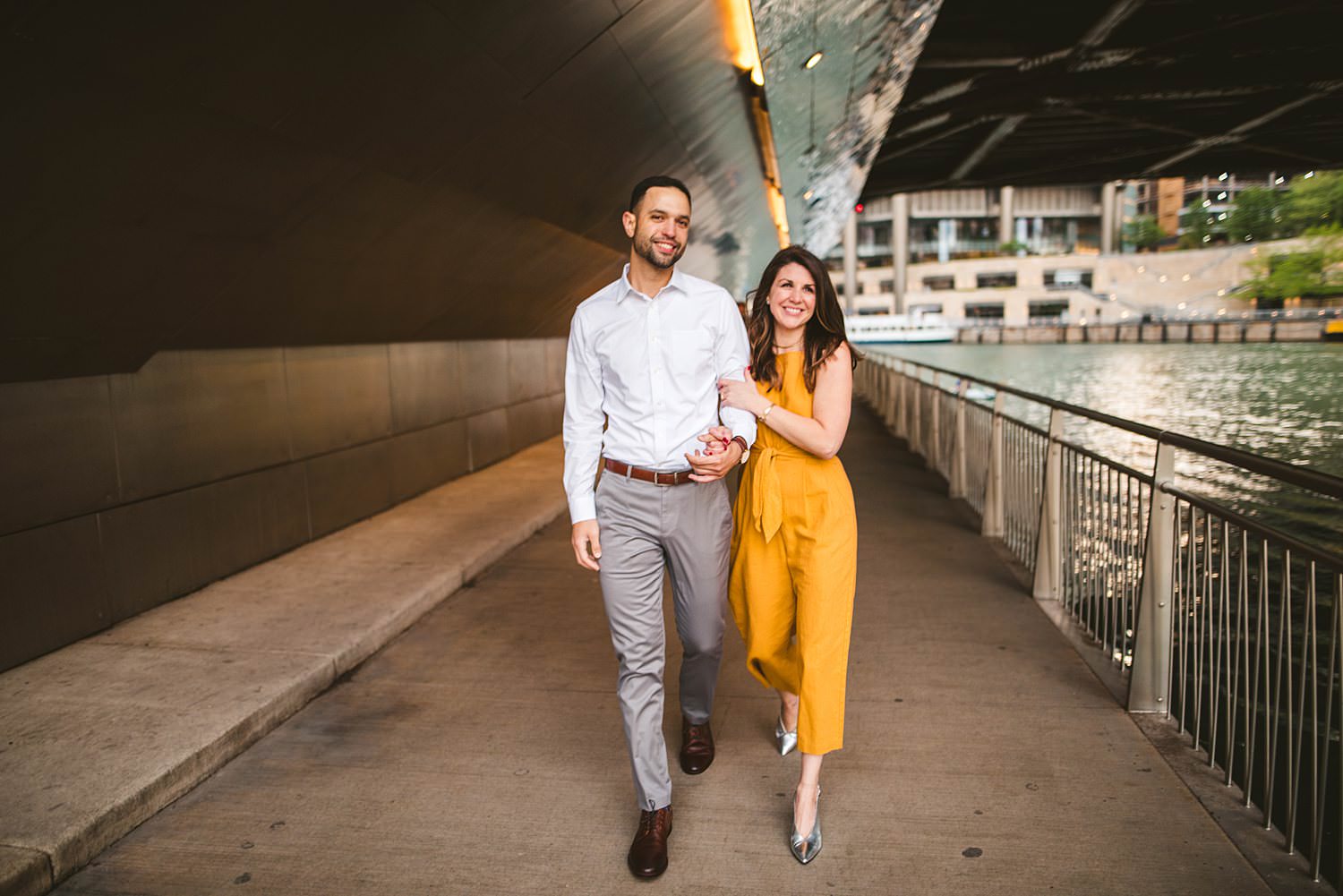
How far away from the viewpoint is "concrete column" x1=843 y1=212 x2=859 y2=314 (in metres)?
107

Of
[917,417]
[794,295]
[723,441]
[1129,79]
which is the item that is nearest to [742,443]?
[723,441]

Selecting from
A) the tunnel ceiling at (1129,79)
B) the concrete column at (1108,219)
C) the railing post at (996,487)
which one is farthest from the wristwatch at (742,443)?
the concrete column at (1108,219)

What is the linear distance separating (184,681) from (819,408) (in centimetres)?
335

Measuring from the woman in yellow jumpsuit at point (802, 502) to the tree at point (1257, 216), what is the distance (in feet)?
419

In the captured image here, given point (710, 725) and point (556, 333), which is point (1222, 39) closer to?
point (556, 333)

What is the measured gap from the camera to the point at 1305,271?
88438 millimetres

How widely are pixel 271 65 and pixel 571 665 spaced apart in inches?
128

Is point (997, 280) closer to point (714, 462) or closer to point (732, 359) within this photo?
point (732, 359)

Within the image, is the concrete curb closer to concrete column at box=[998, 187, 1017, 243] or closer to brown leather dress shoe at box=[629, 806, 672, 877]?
brown leather dress shoe at box=[629, 806, 672, 877]

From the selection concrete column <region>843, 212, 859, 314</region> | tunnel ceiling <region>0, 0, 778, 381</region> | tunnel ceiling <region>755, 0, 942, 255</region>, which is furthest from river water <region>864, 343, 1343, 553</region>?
concrete column <region>843, 212, 859, 314</region>

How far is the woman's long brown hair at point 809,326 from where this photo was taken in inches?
126

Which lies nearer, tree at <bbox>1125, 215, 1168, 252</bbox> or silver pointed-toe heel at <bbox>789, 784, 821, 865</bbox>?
silver pointed-toe heel at <bbox>789, 784, 821, 865</bbox>

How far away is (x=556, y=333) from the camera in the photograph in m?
14.4

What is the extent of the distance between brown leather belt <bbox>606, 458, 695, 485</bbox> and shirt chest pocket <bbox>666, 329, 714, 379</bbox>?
1.15ft
